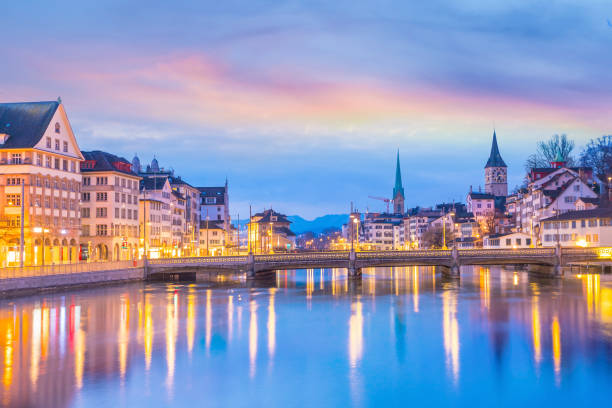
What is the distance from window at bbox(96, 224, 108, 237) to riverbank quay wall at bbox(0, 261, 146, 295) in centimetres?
1425

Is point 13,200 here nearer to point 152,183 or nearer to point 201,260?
point 201,260

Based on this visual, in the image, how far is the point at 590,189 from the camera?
127 m

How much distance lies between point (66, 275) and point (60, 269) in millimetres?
933

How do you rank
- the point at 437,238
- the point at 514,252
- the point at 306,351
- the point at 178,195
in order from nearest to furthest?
the point at 306,351 → the point at 514,252 → the point at 178,195 → the point at 437,238

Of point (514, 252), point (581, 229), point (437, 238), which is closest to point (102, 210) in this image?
point (514, 252)

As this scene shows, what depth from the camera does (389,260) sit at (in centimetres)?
9000

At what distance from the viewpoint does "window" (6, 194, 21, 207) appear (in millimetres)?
81750

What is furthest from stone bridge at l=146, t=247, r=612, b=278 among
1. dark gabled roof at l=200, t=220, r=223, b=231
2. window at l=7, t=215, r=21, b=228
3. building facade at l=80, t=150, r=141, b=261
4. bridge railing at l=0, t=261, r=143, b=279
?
dark gabled roof at l=200, t=220, r=223, b=231

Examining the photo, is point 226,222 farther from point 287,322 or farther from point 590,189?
point 287,322

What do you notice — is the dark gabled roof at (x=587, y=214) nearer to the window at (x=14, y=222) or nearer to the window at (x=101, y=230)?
the window at (x=101, y=230)

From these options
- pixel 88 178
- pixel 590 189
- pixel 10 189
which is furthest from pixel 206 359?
pixel 590 189

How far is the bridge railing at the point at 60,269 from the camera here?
2496 inches

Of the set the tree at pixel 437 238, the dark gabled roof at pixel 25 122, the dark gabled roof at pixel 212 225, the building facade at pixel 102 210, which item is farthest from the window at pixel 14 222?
the tree at pixel 437 238

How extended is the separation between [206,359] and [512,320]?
2599 centimetres
